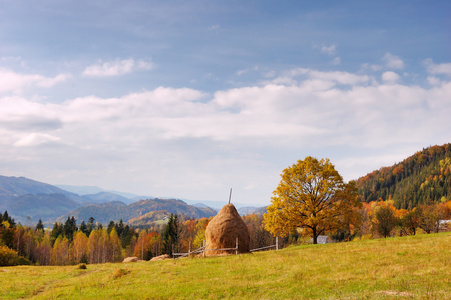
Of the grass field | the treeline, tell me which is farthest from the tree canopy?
the treeline

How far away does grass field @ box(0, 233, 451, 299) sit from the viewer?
671 inches

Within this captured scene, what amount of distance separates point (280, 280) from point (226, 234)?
48.9ft

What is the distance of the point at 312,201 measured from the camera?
4372cm

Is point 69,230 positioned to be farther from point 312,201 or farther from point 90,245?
point 312,201

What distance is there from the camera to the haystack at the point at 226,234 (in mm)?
35375

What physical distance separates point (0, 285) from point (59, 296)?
980cm

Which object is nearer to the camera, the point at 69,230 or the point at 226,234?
the point at 226,234

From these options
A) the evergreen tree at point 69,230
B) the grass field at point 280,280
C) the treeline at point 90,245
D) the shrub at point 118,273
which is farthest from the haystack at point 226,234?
the evergreen tree at point 69,230

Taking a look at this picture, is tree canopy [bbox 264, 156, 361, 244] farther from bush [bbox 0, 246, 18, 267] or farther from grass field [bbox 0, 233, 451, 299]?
bush [bbox 0, 246, 18, 267]

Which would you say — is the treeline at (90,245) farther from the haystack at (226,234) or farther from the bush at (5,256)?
the haystack at (226,234)

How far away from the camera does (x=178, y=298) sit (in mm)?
18938

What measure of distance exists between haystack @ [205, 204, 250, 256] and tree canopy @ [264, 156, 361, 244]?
7.45m

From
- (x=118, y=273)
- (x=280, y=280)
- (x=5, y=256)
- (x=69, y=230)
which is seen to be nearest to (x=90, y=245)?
(x=69, y=230)

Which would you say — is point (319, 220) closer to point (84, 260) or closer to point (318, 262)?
point (318, 262)
